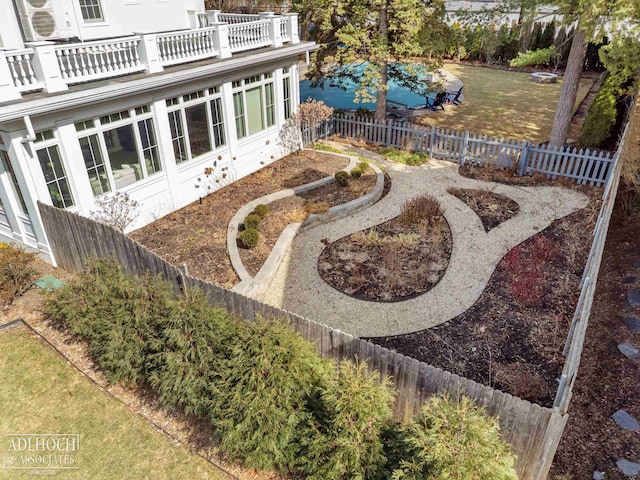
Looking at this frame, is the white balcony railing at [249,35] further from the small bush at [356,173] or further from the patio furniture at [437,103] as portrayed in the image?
the patio furniture at [437,103]

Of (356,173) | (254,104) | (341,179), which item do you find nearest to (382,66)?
(356,173)

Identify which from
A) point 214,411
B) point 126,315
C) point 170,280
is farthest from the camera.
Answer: point 170,280

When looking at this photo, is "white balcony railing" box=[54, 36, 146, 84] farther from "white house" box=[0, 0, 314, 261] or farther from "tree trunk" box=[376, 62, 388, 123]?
"tree trunk" box=[376, 62, 388, 123]

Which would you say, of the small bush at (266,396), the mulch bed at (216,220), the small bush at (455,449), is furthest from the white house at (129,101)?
the small bush at (455,449)

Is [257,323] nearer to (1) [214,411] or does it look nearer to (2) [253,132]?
(1) [214,411]

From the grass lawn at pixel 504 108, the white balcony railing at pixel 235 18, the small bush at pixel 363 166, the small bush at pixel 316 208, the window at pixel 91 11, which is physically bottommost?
the small bush at pixel 316 208

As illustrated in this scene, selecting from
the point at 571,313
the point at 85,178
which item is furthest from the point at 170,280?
the point at 571,313

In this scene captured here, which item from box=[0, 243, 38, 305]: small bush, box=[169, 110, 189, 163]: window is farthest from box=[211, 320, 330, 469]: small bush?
box=[169, 110, 189, 163]: window
